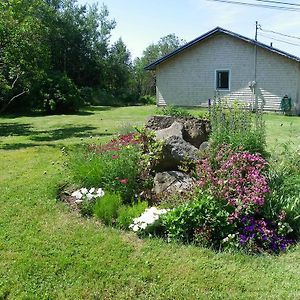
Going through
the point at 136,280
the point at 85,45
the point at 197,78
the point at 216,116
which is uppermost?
the point at 85,45

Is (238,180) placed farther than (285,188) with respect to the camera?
No

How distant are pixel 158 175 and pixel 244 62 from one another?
1508 cm

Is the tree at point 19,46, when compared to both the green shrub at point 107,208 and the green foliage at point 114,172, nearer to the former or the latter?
the green foliage at point 114,172

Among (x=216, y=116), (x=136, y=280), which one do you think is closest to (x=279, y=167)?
(x=216, y=116)

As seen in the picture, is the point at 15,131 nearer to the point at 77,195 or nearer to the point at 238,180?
the point at 77,195

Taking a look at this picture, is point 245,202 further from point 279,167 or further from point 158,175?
point 158,175

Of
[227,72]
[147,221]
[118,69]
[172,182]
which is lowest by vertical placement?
[147,221]

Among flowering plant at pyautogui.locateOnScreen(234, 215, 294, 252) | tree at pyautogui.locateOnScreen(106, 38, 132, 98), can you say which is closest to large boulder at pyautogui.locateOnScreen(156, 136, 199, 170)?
flowering plant at pyautogui.locateOnScreen(234, 215, 294, 252)

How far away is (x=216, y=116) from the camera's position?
5242 mm

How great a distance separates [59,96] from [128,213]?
17161mm

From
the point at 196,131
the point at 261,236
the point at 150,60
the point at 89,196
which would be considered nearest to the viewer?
the point at 261,236

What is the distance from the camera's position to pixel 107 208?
3.97 meters

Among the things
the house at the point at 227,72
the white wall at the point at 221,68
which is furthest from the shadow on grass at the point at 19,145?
the white wall at the point at 221,68

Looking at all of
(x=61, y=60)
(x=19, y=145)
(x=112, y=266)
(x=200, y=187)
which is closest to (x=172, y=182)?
(x=200, y=187)
